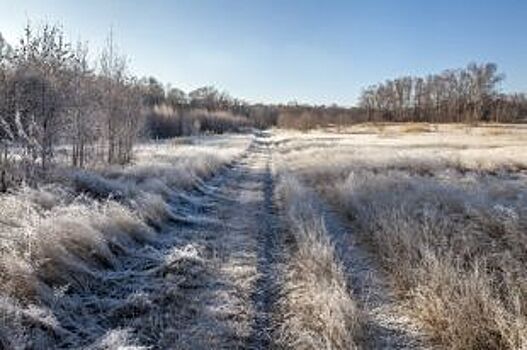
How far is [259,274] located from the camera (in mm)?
9617

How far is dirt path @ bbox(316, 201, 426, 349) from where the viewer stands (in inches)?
269

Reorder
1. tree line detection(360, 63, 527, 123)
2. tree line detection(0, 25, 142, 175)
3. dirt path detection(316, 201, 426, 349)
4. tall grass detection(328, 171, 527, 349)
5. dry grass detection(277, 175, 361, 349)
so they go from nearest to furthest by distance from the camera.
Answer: tall grass detection(328, 171, 527, 349) → dry grass detection(277, 175, 361, 349) → dirt path detection(316, 201, 426, 349) → tree line detection(0, 25, 142, 175) → tree line detection(360, 63, 527, 123)

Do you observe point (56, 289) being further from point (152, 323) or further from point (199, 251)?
point (199, 251)

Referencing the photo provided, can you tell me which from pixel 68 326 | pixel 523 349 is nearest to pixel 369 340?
pixel 523 349

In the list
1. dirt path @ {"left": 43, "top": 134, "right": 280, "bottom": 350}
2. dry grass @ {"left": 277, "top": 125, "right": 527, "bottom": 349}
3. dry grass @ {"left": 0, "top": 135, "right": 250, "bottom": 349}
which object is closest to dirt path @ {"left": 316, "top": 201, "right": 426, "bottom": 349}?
dry grass @ {"left": 277, "top": 125, "right": 527, "bottom": 349}

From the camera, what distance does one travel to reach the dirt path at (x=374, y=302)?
683cm

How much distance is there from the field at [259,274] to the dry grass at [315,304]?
0.09 ft

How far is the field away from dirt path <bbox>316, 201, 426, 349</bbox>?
30mm

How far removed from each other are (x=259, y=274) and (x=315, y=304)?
204 centimetres

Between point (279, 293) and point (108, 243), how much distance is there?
310 cm

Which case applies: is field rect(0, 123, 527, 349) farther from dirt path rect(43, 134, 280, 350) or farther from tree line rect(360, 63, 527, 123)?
tree line rect(360, 63, 527, 123)

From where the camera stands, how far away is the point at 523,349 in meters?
5.40

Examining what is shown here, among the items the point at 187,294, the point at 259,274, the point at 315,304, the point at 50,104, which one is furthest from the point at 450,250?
the point at 50,104

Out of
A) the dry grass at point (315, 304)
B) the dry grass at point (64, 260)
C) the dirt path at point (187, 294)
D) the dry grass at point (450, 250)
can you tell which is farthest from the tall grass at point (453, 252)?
Result: the dry grass at point (64, 260)
